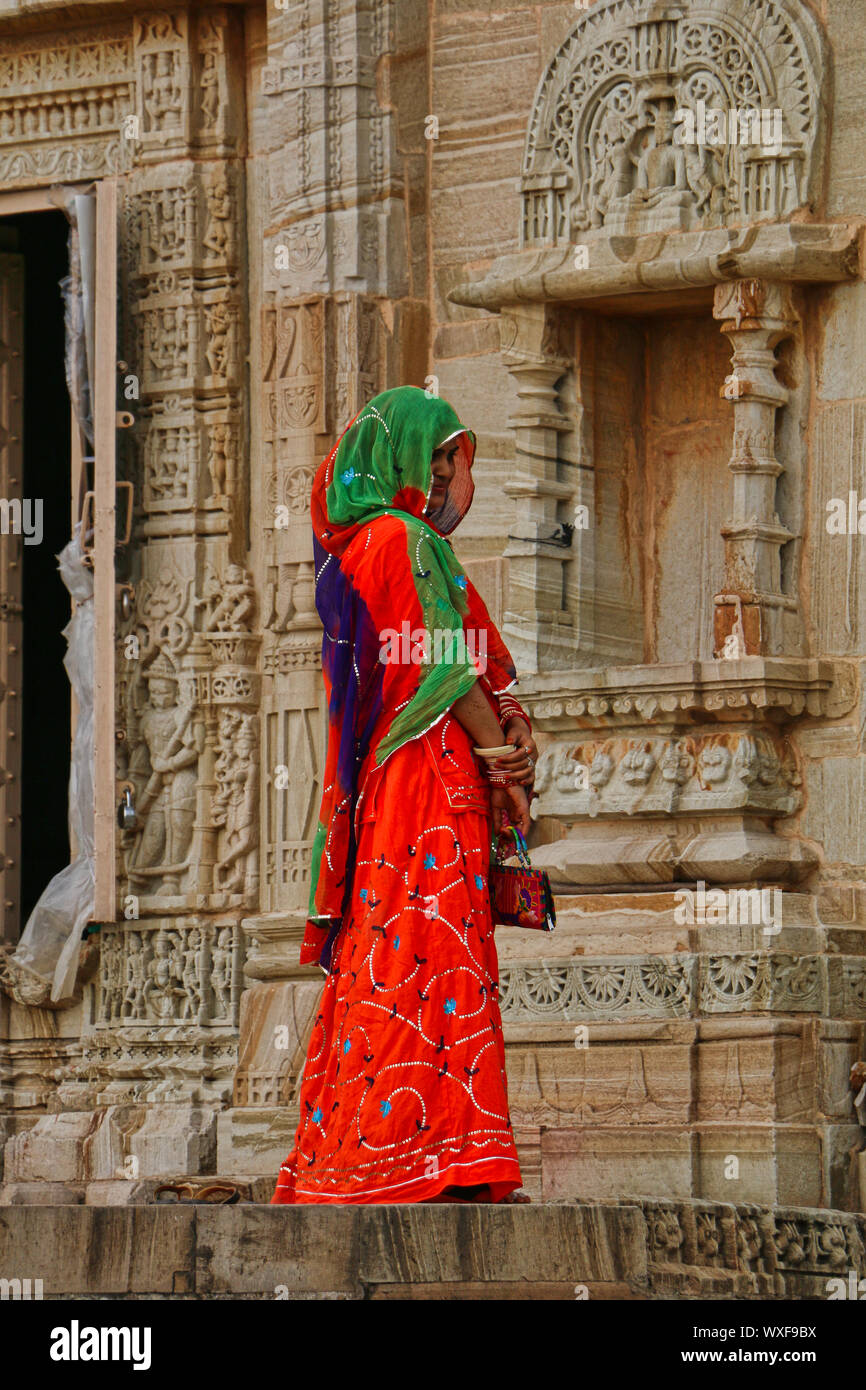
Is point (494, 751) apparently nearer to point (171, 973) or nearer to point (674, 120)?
point (674, 120)

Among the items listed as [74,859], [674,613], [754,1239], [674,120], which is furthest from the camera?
[74,859]

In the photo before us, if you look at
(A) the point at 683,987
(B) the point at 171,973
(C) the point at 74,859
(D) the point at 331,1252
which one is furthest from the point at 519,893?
(C) the point at 74,859

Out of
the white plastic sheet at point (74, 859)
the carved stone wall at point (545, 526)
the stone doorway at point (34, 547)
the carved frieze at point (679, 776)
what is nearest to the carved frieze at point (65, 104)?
the carved stone wall at point (545, 526)

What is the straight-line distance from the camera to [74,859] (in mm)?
10391

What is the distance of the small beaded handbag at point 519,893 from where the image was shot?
666 centimetres

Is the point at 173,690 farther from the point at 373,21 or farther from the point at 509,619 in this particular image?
the point at 373,21

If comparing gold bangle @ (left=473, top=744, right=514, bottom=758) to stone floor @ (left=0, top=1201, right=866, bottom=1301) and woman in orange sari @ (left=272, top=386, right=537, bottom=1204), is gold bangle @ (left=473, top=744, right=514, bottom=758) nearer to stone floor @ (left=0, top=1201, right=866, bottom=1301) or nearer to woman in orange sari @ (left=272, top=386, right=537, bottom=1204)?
woman in orange sari @ (left=272, top=386, right=537, bottom=1204)

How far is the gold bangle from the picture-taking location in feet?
21.9

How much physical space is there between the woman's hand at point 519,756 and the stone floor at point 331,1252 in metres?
1.21

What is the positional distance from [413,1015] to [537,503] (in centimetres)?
290

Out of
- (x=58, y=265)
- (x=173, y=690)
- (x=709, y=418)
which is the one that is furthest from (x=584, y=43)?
(x=58, y=265)

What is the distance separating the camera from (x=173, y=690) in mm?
10055

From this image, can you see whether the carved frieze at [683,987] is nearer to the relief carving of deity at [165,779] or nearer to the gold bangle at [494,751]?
the gold bangle at [494,751]

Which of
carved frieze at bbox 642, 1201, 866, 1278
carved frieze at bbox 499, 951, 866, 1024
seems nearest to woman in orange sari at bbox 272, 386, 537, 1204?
carved frieze at bbox 642, 1201, 866, 1278
